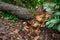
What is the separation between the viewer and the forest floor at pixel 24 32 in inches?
150

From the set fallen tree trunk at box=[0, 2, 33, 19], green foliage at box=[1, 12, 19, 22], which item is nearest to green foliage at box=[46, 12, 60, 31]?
fallen tree trunk at box=[0, 2, 33, 19]

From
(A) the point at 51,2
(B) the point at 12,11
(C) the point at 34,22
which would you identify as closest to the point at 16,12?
(B) the point at 12,11

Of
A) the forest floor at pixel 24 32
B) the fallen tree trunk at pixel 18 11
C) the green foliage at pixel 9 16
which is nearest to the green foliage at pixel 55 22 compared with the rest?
the forest floor at pixel 24 32

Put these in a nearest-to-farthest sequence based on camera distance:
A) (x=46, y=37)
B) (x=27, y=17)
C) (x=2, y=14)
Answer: (x=46, y=37)
(x=27, y=17)
(x=2, y=14)

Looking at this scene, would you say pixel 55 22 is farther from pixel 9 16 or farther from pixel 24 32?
pixel 9 16

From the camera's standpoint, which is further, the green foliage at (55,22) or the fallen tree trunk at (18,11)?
the fallen tree trunk at (18,11)

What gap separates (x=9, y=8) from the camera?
4.68 m

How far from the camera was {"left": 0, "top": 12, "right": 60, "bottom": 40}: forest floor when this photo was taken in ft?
12.5

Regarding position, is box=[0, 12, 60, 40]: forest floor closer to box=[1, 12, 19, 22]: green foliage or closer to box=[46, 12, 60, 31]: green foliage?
box=[1, 12, 19, 22]: green foliage

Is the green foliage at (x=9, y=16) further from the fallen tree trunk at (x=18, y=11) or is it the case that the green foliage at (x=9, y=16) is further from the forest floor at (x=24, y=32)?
→ the forest floor at (x=24, y=32)

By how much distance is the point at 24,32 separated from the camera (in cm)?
401

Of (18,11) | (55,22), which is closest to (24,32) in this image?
(18,11)

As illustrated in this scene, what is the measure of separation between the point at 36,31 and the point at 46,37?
29cm

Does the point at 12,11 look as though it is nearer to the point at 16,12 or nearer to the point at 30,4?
the point at 16,12
